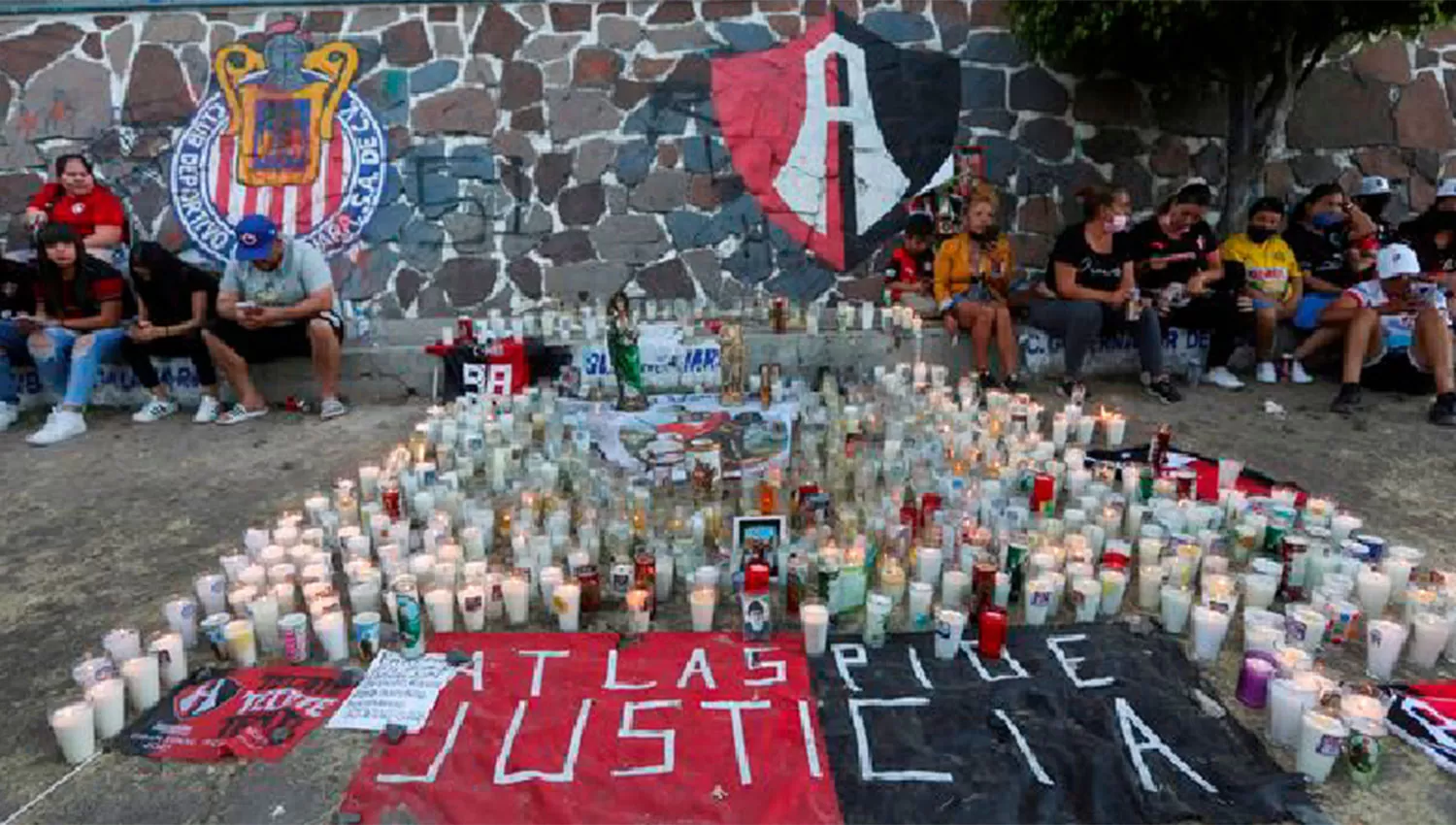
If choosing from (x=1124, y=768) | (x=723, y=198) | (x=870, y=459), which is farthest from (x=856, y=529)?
(x=723, y=198)

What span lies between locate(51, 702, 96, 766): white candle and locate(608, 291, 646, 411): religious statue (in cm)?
352

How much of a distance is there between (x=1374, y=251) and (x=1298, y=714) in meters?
6.19

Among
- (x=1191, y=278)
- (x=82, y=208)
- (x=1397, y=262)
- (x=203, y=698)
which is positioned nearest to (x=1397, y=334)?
(x=1397, y=262)

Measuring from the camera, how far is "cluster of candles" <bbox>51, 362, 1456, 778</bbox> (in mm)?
3510

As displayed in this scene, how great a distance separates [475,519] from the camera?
15.0ft

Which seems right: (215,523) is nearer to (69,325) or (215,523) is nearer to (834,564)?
(69,325)

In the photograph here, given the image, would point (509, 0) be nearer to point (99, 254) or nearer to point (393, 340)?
point (393, 340)

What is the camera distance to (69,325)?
698 cm

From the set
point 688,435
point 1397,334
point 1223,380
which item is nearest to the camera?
point 688,435

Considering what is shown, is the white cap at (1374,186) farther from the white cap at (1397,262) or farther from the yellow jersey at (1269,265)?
the white cap at (1397,262)

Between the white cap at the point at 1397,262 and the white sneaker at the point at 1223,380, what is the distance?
1.17 meters

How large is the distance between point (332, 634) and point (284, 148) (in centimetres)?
597

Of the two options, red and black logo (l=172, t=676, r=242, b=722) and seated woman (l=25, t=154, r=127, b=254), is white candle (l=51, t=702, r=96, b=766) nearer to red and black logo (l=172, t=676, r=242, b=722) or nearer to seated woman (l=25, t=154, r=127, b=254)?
red and black logo (l=172, t=676, r=242, b=722)

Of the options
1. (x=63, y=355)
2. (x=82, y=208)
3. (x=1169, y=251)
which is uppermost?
(x=82, y=208)
